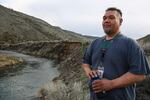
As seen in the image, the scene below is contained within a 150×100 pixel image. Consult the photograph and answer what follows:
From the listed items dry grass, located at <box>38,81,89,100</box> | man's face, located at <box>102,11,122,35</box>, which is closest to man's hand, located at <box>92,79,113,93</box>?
man's face, located at <box>102,11,122,35</box>

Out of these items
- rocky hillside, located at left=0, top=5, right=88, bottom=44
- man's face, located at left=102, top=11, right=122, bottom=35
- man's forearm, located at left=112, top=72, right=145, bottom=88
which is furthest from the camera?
rocky hillside, located at left=0, top=5, right=88, bottom=44

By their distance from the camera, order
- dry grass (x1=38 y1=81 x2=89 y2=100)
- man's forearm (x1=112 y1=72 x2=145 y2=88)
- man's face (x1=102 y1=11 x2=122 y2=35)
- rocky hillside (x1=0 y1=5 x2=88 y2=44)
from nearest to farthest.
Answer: man's forearm (x1=112 y1=72 x2=145 y2=88) < man's face (x1=102 y1=11 x2=122 y2=35) < dry grass (x1=38 y1=81 x2=89 y2=100) < rocky hillside (x1=0 y1=5 x2=88 y2=44)

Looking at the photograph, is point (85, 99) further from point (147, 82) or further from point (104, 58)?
point (104, 58)

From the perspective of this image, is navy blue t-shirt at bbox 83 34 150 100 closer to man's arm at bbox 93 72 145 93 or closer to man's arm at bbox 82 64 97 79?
man's arm at bbox 93 72 145 93

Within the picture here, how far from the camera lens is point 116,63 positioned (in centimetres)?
524

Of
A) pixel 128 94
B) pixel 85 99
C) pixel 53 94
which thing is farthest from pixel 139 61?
pixel 53 94

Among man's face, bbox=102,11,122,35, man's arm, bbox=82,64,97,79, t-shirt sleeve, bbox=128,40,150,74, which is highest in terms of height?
man's face, bbox=102,11,122,35

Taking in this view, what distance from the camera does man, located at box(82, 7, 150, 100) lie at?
5.07 metres

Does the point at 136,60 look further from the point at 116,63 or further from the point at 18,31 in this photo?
the point at 18,31

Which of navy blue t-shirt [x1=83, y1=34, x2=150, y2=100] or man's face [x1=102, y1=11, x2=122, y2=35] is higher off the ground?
man's face [x1=102, y1=11, x2=122, y2=35]

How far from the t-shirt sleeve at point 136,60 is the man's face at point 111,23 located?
411mm

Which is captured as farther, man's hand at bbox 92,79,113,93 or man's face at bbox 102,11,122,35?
man's face at bbox 102,11,122,35

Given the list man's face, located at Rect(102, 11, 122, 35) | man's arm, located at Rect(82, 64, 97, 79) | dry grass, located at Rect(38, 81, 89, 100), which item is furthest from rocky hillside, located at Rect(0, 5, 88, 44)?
man's face, located at Rect(102, 11, 122, 35)

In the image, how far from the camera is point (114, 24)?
5.46 metres
